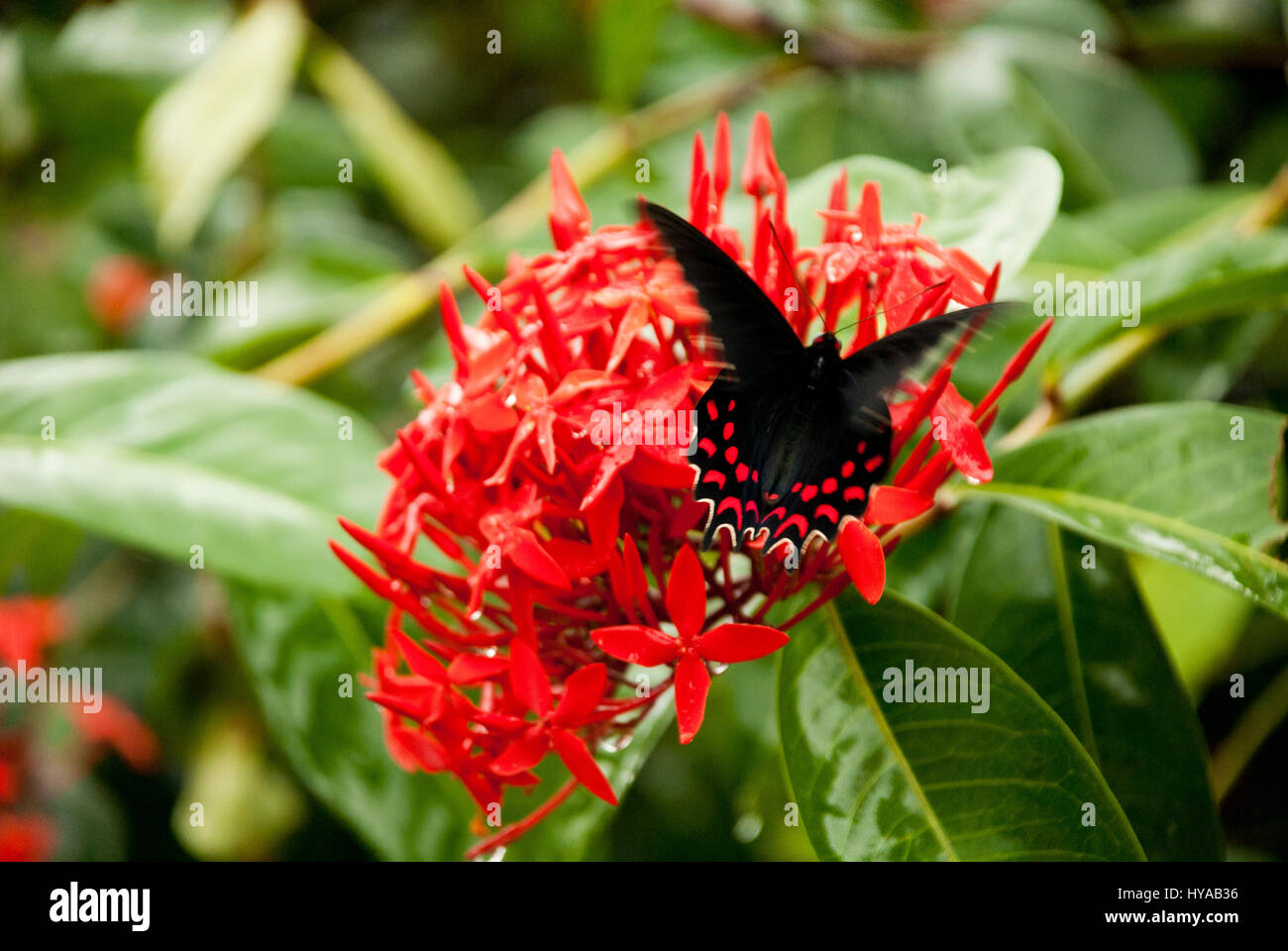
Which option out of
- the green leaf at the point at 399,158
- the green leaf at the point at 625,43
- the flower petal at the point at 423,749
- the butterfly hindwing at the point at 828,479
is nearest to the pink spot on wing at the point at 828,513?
the butterfly hindwing at the point at 828,479

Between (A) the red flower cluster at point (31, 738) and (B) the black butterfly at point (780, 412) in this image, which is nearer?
(B) the black butterfly at point (780, 412)

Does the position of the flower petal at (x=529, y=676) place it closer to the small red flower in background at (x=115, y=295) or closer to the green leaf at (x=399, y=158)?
the green leaf at (x=399, y=158)

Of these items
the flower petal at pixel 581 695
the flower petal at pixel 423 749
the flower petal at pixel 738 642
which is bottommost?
the flower petal at pixel 423 749

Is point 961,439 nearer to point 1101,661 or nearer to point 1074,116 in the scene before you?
point 1101,661

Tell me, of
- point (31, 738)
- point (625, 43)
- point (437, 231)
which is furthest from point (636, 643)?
point (31, 738)

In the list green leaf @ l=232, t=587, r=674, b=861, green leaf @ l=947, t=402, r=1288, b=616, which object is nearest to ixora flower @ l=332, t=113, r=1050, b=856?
green leaf @ l=947, t=402, r=1288, b=616
